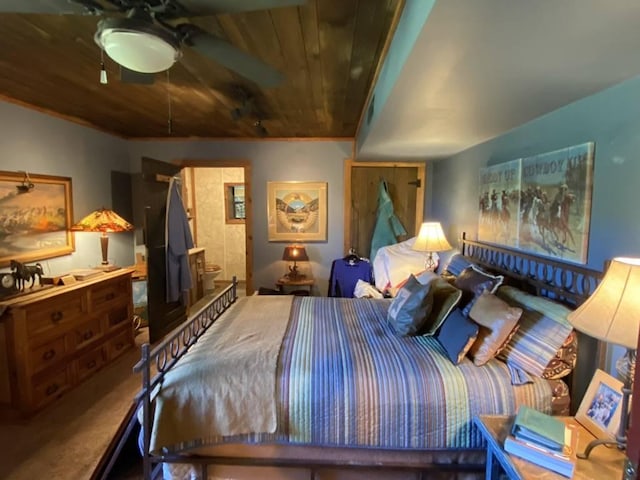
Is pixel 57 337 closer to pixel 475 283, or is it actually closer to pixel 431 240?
pixel 475 283

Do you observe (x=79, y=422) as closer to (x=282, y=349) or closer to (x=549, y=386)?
(x=282, y=349)

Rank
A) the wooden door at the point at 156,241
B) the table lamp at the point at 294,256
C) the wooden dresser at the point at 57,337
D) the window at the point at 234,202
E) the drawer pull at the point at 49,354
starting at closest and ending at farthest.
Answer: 1. the wooden dresser at the point at 57,337
2. the drawer pull at the point at 49,354
3. the wooden door at the point at 156,241
4. the table lamp at the point at 294,256
5. the window at the point at 234,202

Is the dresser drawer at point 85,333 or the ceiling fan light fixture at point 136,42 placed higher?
the ceiling fan light fixture at point 136,42

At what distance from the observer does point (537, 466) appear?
1.21 metres

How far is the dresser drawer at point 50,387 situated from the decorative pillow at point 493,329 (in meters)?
2.80

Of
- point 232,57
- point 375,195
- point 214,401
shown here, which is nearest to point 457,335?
point 214,401

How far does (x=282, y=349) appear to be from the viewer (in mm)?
1848

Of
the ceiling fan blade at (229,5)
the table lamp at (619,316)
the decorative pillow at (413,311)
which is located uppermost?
the ceiling fan blade at (229,5)

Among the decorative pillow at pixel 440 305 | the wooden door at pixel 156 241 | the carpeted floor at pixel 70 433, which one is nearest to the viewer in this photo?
the carpeted floor at pixel 70 433

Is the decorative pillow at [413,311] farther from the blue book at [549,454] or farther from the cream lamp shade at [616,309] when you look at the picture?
the cream lamp shade at [616,309]

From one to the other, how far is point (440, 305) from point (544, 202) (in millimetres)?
823

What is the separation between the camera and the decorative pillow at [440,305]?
202cm

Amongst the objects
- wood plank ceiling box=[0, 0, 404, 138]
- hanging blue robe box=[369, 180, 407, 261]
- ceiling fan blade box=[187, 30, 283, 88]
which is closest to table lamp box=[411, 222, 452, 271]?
Answer: hanging blue robe box=[369, 180, 407, 261]

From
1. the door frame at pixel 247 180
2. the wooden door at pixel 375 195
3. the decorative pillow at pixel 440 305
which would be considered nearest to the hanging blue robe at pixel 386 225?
the wooden door at pixel 375 195
